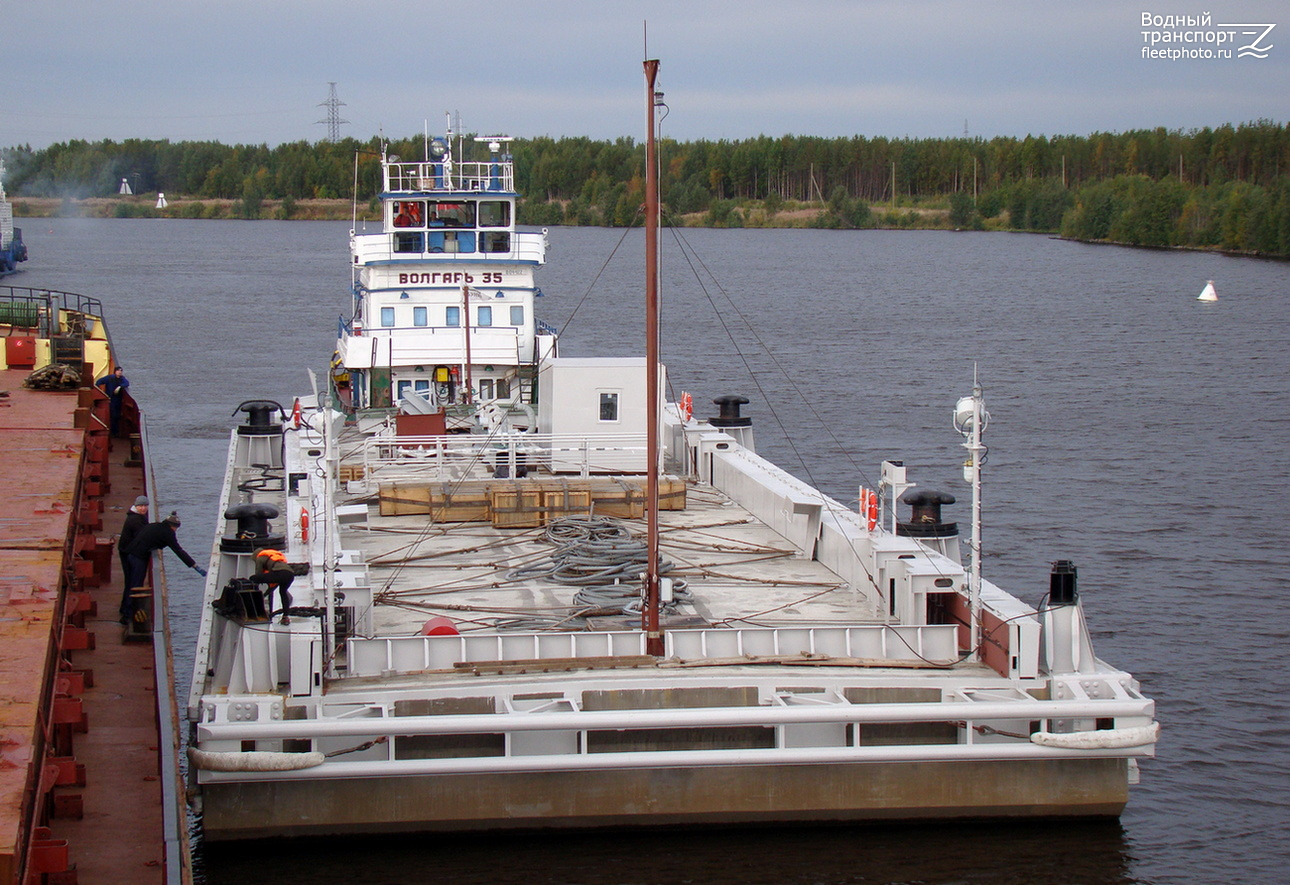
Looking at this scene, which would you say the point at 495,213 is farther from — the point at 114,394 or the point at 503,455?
the point at 503,455

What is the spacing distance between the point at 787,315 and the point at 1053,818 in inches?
2460

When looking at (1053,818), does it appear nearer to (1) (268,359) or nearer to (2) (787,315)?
(1) (268,359)

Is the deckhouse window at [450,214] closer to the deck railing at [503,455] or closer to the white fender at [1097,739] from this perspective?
the deck railing at [503,455]

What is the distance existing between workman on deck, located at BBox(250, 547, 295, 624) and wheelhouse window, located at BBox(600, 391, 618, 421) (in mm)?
8510

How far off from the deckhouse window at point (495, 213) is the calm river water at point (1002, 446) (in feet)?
8.08

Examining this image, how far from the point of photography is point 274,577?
43.7ft

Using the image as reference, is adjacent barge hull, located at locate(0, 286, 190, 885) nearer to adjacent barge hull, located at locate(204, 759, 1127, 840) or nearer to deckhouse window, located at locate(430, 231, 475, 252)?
adjacent barge hull, located at locate(204, 759, 1127, 840)

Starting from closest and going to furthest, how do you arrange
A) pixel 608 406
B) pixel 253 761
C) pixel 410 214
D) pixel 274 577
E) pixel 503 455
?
pixel 253 761, pixel 274 577, pixel 608 406, pixel 503 455, pixel 410 214

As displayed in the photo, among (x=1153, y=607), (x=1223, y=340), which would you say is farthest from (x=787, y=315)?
(x=1153, y=607)

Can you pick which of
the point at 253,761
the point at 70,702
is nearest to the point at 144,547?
the point at 253,761

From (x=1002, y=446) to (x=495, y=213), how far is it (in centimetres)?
1567

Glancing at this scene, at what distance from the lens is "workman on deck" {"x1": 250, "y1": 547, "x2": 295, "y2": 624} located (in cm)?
1326

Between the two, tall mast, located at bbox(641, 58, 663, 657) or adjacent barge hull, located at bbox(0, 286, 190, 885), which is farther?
tall mast, located at bbox(641, 58, 663, 657)

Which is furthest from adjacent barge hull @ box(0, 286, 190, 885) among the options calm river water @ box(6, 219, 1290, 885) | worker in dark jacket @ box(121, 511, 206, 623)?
calm river water @ box(6, 219, 1290, 885)
